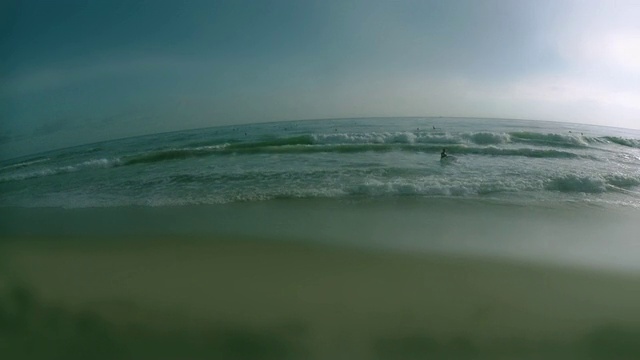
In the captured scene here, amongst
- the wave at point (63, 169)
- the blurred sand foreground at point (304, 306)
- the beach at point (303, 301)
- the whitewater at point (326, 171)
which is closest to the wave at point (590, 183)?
the whitewater at point (326, 171)

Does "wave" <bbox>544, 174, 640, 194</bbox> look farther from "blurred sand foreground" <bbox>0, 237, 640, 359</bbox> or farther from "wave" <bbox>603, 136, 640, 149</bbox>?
Result: "wave" <bbox>603, 136, 640, 149</bbox>

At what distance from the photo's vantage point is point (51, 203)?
288 inches

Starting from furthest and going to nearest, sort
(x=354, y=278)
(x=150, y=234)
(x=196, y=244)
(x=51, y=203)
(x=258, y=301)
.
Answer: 1. (x=51, y=203)
2. (x=150, y=234)
3. (x=196, y=244)
4. (x=354, y=278)
5. (x=258, y=301)

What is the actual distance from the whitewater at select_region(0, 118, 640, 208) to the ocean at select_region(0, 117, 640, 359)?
0.29ft

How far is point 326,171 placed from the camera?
891cm

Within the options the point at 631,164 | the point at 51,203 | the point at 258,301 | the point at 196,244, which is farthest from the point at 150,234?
the point at 631,164

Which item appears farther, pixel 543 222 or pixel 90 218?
pixel 90 218

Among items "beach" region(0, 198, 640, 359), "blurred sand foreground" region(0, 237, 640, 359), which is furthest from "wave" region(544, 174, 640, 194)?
"blurred sand foreground" region(0, 237, 640, 359)

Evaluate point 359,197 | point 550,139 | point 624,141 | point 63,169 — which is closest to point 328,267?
point 359,197

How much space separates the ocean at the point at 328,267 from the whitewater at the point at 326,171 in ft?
0.29

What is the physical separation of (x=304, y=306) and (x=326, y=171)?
225 inches

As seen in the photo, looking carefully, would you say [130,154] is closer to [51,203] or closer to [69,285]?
[51,203]

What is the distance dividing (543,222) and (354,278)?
3154 mm

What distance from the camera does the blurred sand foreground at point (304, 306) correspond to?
2914 millimetres
